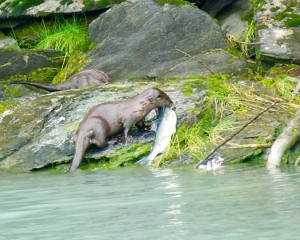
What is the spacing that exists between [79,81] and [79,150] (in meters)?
2.70

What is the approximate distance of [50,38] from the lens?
11.8 meters

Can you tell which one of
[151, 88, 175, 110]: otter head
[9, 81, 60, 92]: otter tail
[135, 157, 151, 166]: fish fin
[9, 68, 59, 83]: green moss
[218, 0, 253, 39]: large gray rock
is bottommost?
[135, 157, 151, 166]: fish fin

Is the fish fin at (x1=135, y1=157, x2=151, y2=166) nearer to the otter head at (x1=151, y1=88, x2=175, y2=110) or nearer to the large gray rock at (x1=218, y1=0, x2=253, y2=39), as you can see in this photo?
the otter head at (x1=151, y1=88, x2=175, y2=110)

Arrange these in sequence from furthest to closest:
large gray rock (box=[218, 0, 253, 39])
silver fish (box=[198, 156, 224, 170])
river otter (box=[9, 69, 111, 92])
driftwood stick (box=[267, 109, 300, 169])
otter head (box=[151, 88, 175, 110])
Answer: large gray rock (box=[218, 0, 253, 39]), river otter (box=[9, 69, 111, 92]), otter head (box=[151, 88, 175, 110]), silver fish (box=[198, 156, 224, 170]), driftwood stick (box=[267, 109, 300, 169])

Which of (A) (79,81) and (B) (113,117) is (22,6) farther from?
(B) (113,117)

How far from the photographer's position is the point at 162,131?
24.8ft

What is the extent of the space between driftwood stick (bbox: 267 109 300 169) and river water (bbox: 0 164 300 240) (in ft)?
0.50

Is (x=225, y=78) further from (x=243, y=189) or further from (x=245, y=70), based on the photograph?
(x=243, y=189)

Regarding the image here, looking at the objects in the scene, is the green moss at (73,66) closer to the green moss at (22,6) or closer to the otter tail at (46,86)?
the otter tail at (46,86)

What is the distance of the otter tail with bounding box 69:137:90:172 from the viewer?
745cm

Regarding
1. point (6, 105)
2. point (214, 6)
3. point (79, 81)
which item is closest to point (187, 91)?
point (79, 81)

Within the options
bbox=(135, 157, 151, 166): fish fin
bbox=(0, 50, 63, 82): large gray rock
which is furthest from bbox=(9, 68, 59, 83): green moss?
bbox=(135, 157, 151, 166): fish fin

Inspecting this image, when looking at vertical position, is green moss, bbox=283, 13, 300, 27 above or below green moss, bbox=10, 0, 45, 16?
below

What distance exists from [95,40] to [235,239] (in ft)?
26.4
